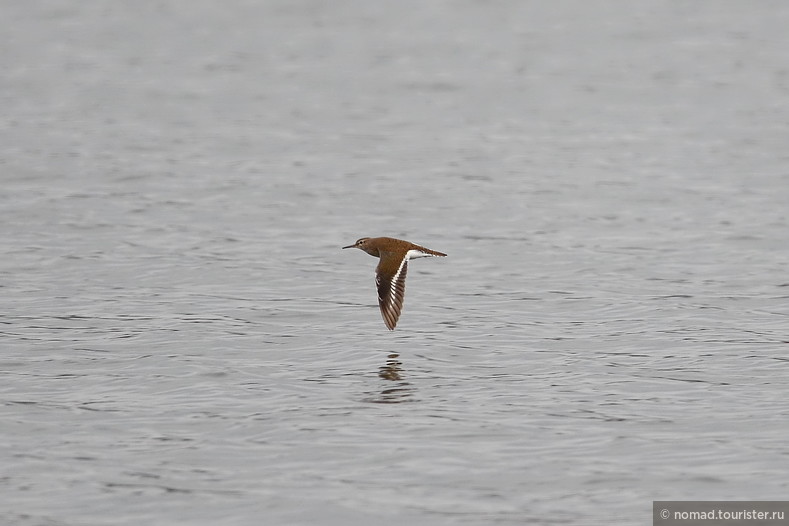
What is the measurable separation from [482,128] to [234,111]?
4.90 meters

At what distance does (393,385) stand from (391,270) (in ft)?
5.68

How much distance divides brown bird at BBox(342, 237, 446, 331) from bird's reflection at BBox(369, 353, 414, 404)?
328 millimetres

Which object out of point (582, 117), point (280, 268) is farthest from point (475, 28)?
point (280, 268)

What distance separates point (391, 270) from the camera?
13.5 m

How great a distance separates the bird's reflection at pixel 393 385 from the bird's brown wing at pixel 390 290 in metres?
0.32

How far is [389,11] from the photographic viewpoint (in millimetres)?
38750

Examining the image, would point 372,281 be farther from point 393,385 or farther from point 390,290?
point 393,385

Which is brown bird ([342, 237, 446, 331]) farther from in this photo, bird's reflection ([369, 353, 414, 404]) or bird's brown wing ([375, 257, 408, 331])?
bird's reflection ([369, 353, 414, 404])

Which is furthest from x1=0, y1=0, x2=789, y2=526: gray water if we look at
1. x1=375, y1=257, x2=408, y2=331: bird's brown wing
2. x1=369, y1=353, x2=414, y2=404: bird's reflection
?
x1=375, y1=257, x2=408, y2=331: bird's brown wing

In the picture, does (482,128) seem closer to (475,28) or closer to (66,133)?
(66,133)

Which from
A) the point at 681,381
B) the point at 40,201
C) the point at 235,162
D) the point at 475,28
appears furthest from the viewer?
the point at 475,28

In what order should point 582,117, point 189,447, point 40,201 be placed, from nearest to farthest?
point 189,447, point 40,201, point 582,117

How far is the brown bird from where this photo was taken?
13.0m

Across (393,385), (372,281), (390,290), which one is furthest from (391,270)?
(372,281)
